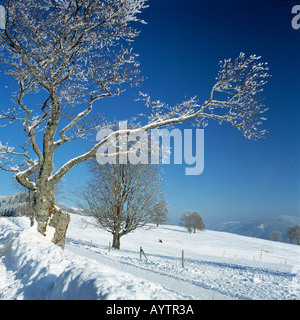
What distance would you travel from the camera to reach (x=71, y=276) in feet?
11.4

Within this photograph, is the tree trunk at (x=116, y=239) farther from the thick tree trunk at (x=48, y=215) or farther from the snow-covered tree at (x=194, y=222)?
the snow-covered tree at (x=194, y=222)

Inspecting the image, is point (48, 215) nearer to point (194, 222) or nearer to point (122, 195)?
point (122, 195)

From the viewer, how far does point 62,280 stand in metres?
3.57

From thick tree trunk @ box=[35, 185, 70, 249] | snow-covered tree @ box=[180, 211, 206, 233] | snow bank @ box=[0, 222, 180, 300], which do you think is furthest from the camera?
snow-covered tree @ box=[180, 211, 206, 233]

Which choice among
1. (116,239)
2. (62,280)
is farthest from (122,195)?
(62,280)

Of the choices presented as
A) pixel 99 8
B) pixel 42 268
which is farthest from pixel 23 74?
pixel 42 268

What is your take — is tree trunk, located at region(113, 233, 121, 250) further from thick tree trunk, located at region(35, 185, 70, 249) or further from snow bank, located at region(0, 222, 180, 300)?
snow bank, located at region(0, 222, 180, 300)

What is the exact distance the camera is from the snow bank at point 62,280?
288cm

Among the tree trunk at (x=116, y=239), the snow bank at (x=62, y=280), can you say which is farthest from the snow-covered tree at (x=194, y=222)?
the snow bank at (x=62, y=280)

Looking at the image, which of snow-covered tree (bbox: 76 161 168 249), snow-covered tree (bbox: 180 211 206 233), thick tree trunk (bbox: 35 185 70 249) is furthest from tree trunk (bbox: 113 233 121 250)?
snow-covered tree (bbox: 180 211 206 233)

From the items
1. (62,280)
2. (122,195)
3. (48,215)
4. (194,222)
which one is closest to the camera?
(62,280)

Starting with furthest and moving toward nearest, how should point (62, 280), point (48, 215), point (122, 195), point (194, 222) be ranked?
point (194, 222)
point (122, 195)
point (48, 215)
point (62, 280)

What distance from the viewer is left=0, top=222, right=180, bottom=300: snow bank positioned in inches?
113
